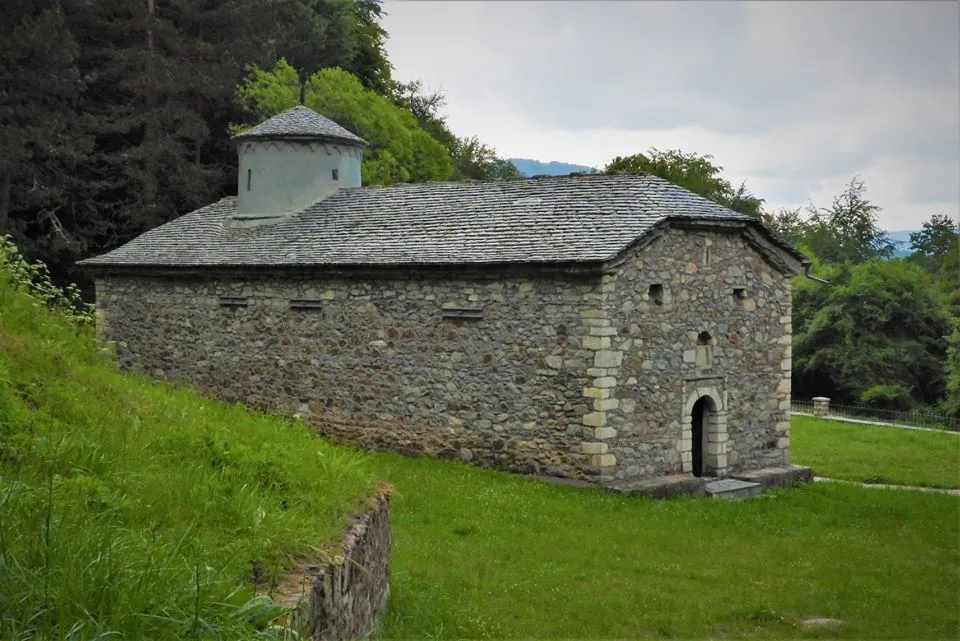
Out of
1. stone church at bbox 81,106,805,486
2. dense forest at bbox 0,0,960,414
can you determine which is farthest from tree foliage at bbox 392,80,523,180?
stone church at bbox 81,106,805,486

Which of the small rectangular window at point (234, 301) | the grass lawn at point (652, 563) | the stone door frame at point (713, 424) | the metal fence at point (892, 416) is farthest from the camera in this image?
the metal fence at point (892, 416)

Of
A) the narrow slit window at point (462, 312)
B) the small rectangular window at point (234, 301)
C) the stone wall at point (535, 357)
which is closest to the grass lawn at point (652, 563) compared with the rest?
the stone wall at point (535, 357)

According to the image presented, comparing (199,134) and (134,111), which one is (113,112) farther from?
(199,134)

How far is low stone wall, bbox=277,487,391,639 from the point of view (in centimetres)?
500

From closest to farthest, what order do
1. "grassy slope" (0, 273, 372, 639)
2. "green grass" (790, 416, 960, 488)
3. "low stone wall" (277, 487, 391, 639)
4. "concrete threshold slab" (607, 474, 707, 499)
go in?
"grassy slope" (0, 273, 372, 639)
"low stone wall" (277, 487, 391, 639)
"concrete threshold slab" (607, 474, 707, 499)
"green grass" (790, 416, 960, 488)

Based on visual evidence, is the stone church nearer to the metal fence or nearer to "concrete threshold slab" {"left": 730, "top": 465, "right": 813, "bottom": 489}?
"concrete threshold slab" {"left": 730, "top": 465, "right": 813, "bottom": 489}

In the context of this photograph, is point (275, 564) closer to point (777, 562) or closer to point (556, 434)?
point (777, 562)

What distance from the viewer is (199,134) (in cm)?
2855

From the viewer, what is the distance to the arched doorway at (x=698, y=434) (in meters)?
16.1

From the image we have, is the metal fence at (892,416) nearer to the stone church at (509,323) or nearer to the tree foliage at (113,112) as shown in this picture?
the stone church at (509,323)

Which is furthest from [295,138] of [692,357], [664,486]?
[664,486]

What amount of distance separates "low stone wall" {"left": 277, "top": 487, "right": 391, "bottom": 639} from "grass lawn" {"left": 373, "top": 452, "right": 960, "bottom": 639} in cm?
47

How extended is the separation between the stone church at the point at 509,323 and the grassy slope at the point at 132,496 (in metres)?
6.22

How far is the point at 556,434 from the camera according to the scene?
14.6 m
